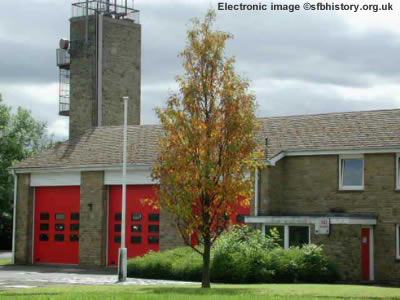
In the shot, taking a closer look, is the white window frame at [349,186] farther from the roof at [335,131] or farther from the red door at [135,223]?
the red door at [135,223]

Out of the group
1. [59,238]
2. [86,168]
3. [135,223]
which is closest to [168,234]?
[135,223]

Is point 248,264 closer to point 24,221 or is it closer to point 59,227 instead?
point 59,227

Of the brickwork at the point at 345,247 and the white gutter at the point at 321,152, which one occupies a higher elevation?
the white gutter at the point at 321,152

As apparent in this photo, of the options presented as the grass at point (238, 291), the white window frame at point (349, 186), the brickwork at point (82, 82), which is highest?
the brickwork at point (82, 82)

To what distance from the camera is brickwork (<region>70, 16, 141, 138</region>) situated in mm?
49469

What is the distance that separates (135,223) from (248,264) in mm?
10510

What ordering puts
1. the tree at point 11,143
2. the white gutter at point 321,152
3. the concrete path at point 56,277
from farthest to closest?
the tree at point 11,143
the white gutter at point 321,152
the concrete path at point 56,277

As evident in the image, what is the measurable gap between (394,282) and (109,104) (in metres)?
23.2

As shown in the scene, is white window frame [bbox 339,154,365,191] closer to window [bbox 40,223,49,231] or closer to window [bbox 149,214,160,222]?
window [bbox 149,214,160,222]

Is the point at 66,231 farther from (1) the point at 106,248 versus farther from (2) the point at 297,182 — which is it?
(2) the point at 297,182

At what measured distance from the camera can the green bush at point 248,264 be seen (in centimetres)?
2928

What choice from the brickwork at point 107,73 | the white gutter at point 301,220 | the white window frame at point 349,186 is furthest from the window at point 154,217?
the brickwork at point 107,73

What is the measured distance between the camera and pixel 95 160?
40375mm

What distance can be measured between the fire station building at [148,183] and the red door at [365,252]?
0.04 metres
